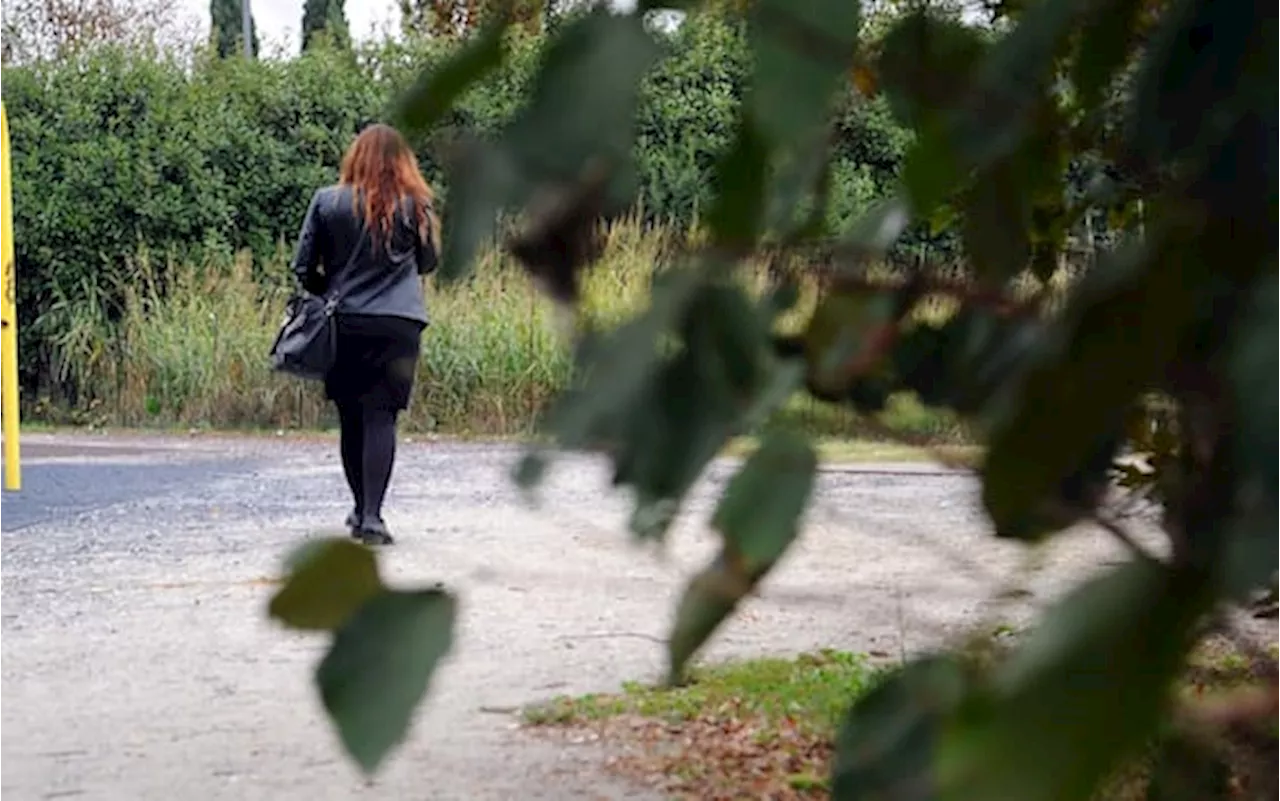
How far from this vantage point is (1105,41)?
89 cm

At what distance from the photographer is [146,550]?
765 cm

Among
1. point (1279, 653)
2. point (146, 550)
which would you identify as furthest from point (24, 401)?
point (1279, 653)

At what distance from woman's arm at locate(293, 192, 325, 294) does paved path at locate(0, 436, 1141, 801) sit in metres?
1.03

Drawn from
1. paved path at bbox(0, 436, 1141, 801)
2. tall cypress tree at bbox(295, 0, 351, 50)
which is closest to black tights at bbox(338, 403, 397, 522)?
paved path at bbox(0, 436, 1141, 801)

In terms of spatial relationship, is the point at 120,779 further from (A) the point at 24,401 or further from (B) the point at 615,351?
(A) the point at 24,401

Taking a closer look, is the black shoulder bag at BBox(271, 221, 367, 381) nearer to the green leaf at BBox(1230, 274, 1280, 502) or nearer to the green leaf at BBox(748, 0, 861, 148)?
the green leaf at BBox(748, 0, 861, 148)

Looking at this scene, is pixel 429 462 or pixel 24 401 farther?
pixel 24 401

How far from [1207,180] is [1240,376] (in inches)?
5.4

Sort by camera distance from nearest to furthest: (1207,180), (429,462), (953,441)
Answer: (1207,180)
(953,441)
(429,462)

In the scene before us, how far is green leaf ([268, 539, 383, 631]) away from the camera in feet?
2.48

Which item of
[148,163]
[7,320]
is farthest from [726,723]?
[148,163]

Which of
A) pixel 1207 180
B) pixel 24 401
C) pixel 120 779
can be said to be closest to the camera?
pixel 1207 180

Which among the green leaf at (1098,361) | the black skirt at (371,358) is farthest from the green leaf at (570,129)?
the black skirt at (371,358)

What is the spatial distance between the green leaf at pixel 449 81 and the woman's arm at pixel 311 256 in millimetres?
6637
